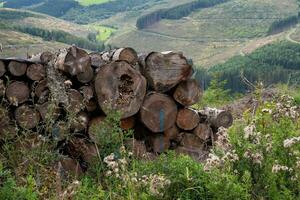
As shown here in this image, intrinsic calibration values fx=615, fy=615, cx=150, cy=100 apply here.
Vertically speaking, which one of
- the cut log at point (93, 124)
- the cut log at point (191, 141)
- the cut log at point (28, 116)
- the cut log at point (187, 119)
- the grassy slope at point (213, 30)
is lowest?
the grassy slope at point (213, 30)

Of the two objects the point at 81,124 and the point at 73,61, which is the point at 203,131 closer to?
the point at 81,124

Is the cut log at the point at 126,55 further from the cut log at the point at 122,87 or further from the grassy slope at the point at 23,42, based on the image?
the grassy slope at the point at 23,42

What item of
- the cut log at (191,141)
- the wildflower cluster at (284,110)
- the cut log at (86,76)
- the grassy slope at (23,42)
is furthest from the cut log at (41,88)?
the grassy slope at (23,42)

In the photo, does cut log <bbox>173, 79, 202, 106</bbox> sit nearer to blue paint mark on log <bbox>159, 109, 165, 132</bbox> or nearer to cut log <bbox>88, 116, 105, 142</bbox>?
blue paint mark on log <bbox>159, 109, 165, 132</bbox>

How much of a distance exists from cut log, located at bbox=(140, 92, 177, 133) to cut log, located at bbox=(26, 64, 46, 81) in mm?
1527

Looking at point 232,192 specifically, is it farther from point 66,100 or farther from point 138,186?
point 66,100

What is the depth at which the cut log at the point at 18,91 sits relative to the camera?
323 inches

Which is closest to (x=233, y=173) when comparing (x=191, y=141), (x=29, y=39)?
(x=191, y=141)

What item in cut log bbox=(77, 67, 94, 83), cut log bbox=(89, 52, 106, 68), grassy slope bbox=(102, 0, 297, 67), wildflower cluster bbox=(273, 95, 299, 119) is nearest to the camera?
wildflower cluster bbox=(273, 95, 299, 119)

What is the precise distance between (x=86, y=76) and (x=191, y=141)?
204 cm

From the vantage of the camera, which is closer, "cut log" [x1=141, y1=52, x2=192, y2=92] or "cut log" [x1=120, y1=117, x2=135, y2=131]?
"cut log" [x1=120, y1=117, x2=135, y2=131]

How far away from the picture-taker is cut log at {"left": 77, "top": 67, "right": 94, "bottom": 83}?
28.0ft

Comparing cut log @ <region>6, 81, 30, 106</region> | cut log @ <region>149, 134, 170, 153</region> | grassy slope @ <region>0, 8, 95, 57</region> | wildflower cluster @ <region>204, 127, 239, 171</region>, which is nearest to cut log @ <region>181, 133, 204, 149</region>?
cut log @ <region>149, 134, 170, 153</region>

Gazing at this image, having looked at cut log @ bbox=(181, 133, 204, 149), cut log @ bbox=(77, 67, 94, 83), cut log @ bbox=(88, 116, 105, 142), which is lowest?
cut log @ bbox=(181, 133, 204, 149)
